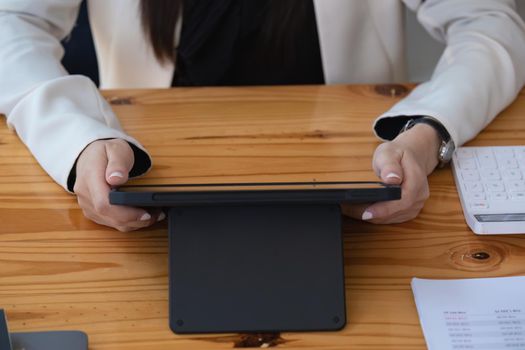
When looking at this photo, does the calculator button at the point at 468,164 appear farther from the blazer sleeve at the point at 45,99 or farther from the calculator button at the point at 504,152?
the blazer sleeve at the point at 45,99

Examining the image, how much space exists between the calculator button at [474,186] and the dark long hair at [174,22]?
0.47 m

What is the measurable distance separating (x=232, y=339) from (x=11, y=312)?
22 centimetres

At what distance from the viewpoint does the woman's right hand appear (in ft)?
2.66

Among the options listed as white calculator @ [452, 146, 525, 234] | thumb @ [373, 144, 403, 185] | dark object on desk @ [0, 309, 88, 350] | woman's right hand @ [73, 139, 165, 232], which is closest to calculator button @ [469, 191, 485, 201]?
white calculator @ [452, 146, 525, 234]

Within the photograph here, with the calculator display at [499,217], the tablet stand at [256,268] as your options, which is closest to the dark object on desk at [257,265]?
the tablet stand at [256,268]

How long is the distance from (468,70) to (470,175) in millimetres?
169

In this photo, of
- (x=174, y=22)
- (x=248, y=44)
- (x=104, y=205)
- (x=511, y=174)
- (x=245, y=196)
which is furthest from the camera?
(x=248, y=44)

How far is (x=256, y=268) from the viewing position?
75 centimetres

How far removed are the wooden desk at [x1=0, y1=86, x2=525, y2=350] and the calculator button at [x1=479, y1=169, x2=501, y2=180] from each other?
4 centimetres

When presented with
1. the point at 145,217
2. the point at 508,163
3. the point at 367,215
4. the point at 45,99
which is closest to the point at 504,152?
the point at 508,163

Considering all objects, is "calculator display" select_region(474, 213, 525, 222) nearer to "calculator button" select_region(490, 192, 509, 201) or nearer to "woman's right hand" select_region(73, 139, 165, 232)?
"calculator button" select_region(490, 192, 509, 201)

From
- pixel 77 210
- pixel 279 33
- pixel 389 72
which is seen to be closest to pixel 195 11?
pixel 279 33

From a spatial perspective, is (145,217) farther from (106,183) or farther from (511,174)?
(511,174)

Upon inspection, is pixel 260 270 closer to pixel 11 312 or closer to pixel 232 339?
pixel 232 339
